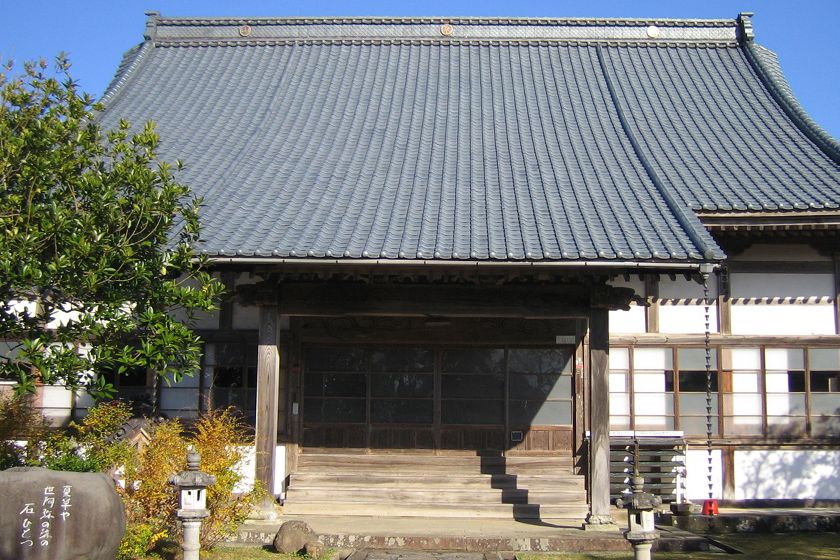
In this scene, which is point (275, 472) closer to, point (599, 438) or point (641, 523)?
point (599, 438)

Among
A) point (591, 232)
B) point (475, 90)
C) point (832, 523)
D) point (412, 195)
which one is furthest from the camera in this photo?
point (475, 90)

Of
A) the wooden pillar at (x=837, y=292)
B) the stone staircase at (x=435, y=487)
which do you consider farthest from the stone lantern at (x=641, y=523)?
the wooden pillar at (x=837, y=292)

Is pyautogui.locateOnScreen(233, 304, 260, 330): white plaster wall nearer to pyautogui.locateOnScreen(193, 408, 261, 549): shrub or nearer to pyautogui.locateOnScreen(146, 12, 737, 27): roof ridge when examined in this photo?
pyautogui.locateOnScreen(193, 408, 261, 549): shrub

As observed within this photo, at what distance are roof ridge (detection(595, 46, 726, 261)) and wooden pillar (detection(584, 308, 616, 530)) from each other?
5.53 feet

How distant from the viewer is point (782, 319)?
44.6ft

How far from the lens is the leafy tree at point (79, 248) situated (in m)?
7.64

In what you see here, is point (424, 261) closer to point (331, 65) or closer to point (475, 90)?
point (475, 90)

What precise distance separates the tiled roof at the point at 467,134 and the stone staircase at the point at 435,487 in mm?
3979

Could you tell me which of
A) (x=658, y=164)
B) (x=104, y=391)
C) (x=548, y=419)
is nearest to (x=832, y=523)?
(x=548, y=419)

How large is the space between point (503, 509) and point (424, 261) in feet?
13.7

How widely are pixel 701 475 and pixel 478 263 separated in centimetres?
577

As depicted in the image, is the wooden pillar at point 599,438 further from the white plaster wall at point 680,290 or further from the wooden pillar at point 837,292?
the wooden pillar at point 837,292

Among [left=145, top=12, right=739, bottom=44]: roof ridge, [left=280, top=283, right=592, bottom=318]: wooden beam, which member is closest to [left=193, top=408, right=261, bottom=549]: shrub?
[left=280, top=283, right=592, bottom=318]: wooden beam

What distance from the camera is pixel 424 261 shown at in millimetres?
10414
